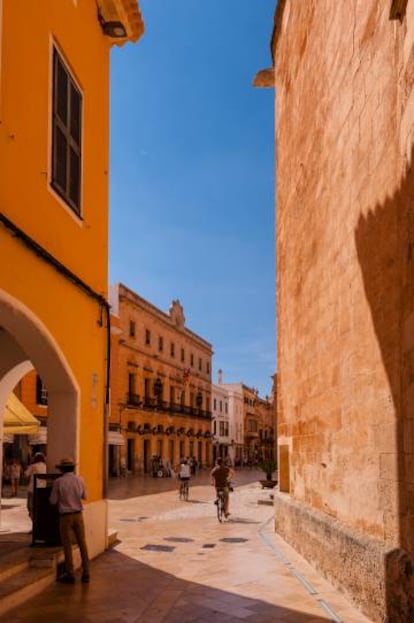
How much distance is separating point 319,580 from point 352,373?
2.92 m

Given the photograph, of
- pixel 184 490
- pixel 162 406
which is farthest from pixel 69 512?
pixel 162 406

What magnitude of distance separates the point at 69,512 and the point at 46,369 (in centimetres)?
198

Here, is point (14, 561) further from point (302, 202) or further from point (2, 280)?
point (302, 202)

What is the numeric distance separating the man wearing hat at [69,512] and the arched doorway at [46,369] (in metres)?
0.95

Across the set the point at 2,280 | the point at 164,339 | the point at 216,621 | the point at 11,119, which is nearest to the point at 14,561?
the point at 216,621

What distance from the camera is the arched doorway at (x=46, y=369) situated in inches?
334

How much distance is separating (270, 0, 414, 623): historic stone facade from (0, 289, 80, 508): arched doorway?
3.65m

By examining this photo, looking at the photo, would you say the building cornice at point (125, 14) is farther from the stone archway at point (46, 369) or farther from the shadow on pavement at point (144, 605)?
the shadow on pavement at point (144, 605)

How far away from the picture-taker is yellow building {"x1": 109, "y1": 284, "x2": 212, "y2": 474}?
43.9 meters

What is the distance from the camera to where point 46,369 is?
968 centimetres

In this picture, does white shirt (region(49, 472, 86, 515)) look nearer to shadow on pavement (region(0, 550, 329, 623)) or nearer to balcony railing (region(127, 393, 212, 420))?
shadow on pavement (region(0, 550, 329, 623))

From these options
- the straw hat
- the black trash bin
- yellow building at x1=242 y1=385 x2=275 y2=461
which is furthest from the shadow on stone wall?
yellow building at x1=242 y1=385 x2=275 y2=461

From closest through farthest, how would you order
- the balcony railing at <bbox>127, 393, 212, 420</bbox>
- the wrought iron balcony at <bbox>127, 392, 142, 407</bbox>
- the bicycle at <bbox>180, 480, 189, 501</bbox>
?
the bicycle at <bbox>180, 480, 189, 501</bbox>, the wrought iron balcony at <bbox>127, 392, 142, 407</bbox>, the balcony railing at <bbox>127, 393, 212, 420</bbox>

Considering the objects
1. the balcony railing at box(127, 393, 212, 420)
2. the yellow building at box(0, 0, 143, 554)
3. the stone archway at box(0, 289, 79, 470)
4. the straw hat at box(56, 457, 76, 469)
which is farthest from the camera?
the balcony railing at box(127, 393, 212, 420)
